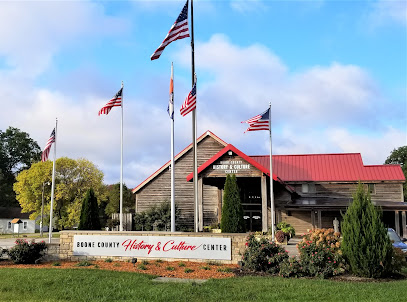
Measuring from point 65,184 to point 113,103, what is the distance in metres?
34.3

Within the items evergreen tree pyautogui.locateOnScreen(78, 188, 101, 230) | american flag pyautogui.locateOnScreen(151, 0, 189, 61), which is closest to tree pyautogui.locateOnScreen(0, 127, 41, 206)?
evergreen tree pyautogui.locateOnScreen(78, 188, 101, 230)

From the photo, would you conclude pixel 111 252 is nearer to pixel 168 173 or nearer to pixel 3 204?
pixel 168 173

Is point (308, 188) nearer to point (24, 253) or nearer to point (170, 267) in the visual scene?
point (170, 267)

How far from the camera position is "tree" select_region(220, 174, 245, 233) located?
19922mm

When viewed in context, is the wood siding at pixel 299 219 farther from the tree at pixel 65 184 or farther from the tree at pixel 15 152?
the tree at pixel 15 152

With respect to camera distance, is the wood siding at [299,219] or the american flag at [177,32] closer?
the american flag at [177,32]

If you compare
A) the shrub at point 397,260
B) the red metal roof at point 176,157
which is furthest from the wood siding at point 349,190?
the shrub at point 397,260

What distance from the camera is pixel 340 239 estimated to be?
583 inches

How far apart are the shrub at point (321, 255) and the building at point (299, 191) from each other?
20165 mm

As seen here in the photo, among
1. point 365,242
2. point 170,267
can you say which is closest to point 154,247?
point 170,267

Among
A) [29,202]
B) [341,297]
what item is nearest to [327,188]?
[341,297]

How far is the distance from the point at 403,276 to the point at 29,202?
50.4m

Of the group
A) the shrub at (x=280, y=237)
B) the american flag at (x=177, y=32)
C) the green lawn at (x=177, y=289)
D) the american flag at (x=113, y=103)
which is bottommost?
the green lawn at (x=177, y=289)

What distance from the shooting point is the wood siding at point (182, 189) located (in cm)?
3772
